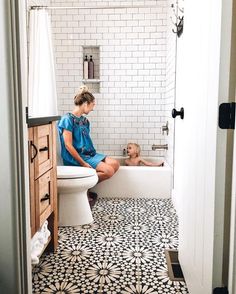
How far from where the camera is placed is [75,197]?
278 centimetres

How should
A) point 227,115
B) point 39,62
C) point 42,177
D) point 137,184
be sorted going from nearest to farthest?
point 227,115, point 42,177, point 39,62, point 137,184

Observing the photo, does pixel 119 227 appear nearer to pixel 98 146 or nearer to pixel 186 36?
pixel 186 36

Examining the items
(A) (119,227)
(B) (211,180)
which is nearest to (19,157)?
(B) (211,180)

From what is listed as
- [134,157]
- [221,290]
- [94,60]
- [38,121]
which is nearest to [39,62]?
[94,60]

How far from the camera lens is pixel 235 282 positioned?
1115 mm

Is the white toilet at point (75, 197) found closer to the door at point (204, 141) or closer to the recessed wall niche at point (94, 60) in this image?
the door at point (204, 141)

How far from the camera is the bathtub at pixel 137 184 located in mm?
3703

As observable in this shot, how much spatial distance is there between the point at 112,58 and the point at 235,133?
3.59 meters

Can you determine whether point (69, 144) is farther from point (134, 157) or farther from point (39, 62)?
point (134, 157)

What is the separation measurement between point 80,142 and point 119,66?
1515mm

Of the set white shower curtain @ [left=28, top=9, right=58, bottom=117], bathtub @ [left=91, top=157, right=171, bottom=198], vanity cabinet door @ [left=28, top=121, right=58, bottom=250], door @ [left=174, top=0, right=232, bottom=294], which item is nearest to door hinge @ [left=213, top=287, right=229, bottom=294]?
door @ [left=174, top=0, right=232, bottom=294]

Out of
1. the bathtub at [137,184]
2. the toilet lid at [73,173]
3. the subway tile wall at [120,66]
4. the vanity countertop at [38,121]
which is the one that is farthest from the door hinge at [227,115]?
the subway tile wall at [120,66]

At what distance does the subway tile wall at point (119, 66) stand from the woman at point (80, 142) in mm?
963

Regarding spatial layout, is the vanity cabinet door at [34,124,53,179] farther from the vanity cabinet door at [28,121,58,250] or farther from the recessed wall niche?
the recessed wall niche
